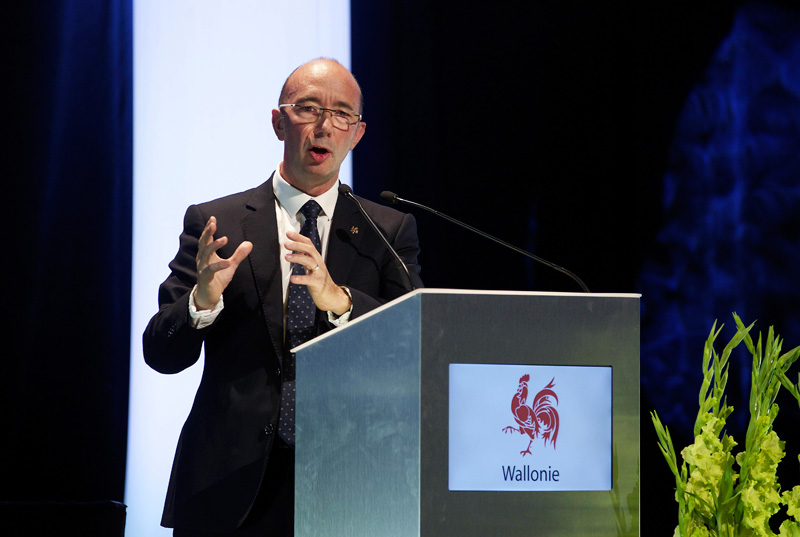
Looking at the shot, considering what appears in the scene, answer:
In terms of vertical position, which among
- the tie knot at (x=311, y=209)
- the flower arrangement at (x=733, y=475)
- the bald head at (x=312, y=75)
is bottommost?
the flower arrangement at (x=733, y=475)

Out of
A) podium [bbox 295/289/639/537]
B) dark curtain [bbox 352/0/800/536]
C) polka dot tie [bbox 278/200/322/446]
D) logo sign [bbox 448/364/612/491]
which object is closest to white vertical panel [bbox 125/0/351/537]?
dark curtain [bbox 352/0/800/536]

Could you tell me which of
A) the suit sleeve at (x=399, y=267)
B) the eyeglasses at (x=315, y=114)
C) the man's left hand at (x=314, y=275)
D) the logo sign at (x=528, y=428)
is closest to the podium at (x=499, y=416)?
the logo sign at (x=528, y=428)

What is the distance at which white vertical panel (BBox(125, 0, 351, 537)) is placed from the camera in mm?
3172

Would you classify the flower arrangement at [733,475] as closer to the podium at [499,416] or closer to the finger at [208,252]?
the podium at [499,416]

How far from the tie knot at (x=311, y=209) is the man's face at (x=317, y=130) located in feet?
0.23

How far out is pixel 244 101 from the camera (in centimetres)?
335

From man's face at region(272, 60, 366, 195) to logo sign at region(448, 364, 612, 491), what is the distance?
1.02 metres

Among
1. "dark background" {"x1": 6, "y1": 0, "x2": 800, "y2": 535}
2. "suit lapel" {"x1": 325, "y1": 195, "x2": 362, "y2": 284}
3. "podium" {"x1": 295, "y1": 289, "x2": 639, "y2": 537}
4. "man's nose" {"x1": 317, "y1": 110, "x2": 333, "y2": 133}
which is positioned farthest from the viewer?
"dark background" {"x1": 6, "y1": 0, "x2": 800, "y2": 535}

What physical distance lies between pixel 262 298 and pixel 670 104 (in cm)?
217

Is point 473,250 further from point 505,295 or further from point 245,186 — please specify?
point 505,295

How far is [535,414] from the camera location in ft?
4.41

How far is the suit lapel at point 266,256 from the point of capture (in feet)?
6.63

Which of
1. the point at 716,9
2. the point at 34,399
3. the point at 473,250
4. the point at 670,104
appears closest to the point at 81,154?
the point at 34,399

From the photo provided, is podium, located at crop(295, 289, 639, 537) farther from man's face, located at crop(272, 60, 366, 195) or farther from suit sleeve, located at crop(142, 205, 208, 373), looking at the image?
man's face, located at crop(272, 60, 366, 195)
